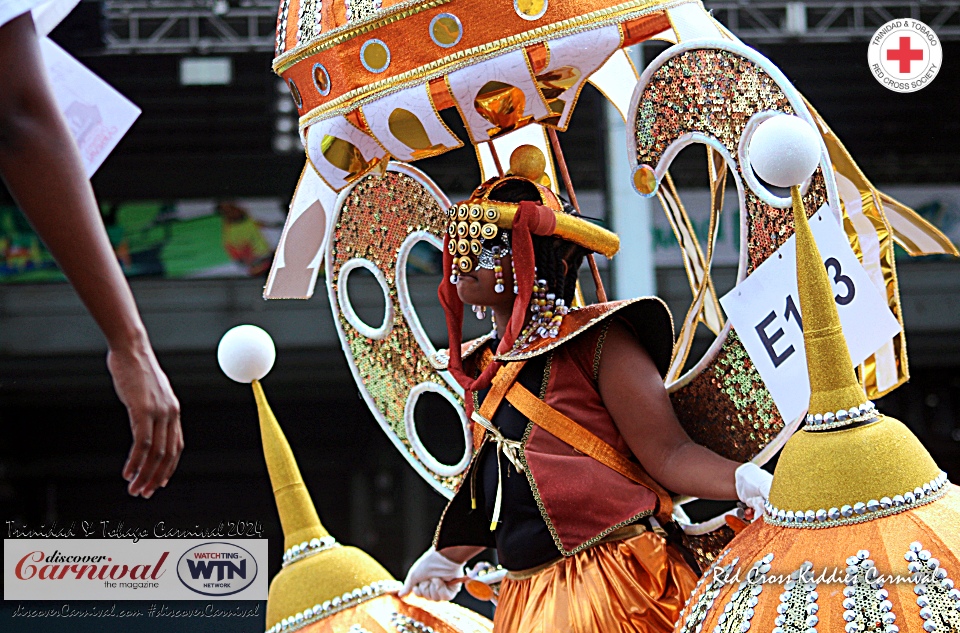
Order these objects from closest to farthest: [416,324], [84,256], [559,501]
A: 1. [84,256]
2. [559,501]
3. [416,324]

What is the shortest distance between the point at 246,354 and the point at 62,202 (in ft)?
4.01

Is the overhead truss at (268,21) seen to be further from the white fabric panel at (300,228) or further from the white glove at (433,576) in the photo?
the white glove at (433,576)

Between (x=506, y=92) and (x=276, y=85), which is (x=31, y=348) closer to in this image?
(x=276, y=85)

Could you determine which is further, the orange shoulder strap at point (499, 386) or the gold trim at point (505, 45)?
the orange shoulder strap at point (499, 386)

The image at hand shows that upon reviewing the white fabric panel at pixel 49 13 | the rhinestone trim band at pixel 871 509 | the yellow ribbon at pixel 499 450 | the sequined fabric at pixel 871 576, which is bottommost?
the yellow ribbon at pixel 499 450

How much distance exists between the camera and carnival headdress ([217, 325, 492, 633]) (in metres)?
2.38

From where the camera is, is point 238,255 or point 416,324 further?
point 238,255

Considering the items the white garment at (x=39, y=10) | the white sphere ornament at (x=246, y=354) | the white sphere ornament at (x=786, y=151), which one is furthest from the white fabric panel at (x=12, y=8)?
the white sphere ornament at (x=246, y=354)

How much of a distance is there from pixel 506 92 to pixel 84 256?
98 cm

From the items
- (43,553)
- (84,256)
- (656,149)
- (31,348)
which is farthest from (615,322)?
(31,348)

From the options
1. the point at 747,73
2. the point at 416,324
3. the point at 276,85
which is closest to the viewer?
the point at 747,73

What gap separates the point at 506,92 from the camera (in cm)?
202

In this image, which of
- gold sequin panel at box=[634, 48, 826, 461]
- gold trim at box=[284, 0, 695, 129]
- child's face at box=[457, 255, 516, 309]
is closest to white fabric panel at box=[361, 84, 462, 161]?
gold trim at box=[284, 0, 695, 129]

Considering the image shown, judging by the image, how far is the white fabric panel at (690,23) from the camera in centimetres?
202
